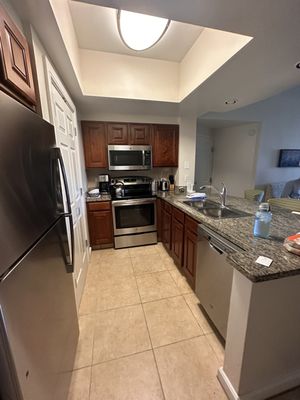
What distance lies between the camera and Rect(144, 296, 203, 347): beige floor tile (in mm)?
1482

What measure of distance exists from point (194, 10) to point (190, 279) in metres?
2.32

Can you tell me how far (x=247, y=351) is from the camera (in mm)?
962

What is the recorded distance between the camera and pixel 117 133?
2912 millimetres

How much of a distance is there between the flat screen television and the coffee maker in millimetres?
4069

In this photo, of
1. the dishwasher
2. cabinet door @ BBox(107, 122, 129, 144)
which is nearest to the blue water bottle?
the dishwasher

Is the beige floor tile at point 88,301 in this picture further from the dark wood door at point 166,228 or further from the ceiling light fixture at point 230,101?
the ceiling light fixture at point 230,101

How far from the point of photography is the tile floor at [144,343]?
1.14m

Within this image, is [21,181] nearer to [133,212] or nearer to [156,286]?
[156,286]

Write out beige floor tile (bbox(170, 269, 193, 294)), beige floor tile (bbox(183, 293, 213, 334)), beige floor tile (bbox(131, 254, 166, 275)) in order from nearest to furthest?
beige floor tile (bbox(183, 293, 213, 334)) < beige floor tile (bbox(170, 269, 193, 294)) < beige floor tile (bbox(131, 254, 166, 275))

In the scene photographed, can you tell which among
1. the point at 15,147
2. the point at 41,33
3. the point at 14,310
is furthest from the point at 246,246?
the point at 41,33

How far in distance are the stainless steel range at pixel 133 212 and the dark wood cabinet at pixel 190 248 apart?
1.02m

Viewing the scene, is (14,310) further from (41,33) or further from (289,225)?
(289,225)

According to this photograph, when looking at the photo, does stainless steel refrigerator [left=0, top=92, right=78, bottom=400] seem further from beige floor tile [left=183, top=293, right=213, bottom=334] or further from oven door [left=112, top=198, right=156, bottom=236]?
oven door [left=112, top=198, right=156, bottom=236]

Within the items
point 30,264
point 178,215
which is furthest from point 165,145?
point 30,264
